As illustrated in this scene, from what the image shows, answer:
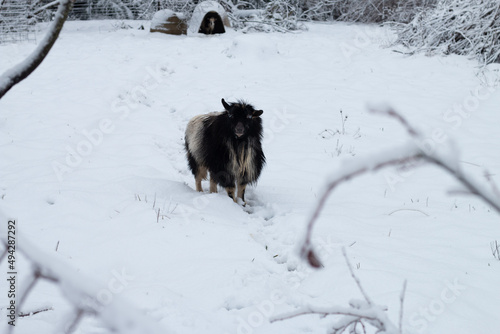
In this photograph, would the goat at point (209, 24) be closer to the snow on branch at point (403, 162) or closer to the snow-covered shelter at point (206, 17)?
the snow-covered shelter at point (206, 17)

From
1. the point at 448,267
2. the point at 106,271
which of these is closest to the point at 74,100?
the point at 106,271

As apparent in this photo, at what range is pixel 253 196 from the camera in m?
5.52

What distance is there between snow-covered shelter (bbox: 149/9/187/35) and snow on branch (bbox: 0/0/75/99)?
625 inches

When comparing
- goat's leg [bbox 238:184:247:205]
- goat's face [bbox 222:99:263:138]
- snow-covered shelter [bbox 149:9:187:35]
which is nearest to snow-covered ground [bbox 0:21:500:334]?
goat's leg [bbox 238:184:247:205]

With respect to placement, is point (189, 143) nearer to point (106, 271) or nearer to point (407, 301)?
point (106, 271)

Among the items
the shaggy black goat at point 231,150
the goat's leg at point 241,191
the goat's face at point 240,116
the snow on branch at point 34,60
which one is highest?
the snow on branch at point 34,60

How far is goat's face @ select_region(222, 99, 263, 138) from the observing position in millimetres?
4840

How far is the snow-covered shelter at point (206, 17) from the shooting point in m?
15.9

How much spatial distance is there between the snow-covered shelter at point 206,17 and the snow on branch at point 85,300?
1652 centimetres

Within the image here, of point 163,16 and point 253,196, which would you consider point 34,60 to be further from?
point 163,16

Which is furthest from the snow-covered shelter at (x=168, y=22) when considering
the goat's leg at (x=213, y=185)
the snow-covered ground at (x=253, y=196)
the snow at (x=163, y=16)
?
the goat's leg at (x=213, y=185)

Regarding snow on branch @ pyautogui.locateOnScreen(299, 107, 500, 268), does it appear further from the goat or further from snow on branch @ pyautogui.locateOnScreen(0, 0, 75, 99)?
the goat

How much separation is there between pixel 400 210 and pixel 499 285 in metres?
1.86

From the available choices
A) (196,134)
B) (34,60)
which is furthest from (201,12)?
(34,60)
